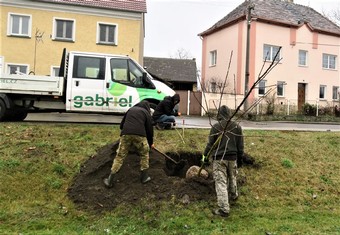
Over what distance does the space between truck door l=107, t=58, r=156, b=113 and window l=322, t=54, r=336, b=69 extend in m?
27.5

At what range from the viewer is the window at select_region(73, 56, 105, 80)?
39.2 feet

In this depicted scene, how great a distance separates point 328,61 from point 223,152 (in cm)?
3204

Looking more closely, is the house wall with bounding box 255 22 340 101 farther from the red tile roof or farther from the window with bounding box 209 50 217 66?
the red tile roof

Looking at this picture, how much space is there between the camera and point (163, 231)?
5.94 metres

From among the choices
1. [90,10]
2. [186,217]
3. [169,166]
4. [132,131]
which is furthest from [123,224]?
[90,10]

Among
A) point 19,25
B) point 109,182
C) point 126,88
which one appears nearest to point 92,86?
point 126,88

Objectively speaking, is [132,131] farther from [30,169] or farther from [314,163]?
[314,163]

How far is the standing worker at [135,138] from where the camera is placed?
6926 millimetres

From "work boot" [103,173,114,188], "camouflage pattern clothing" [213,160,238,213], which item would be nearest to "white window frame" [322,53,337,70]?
"camouflage pattern clothing" [213,160,238,213]

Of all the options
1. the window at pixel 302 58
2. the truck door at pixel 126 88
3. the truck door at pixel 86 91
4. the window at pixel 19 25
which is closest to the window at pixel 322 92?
the window at pixel 302 58

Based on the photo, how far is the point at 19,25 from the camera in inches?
942

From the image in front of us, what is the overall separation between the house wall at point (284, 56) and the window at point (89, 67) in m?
20.1

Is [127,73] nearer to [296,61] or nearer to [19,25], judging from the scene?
[19,25]

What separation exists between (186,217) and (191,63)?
36.4 metres
